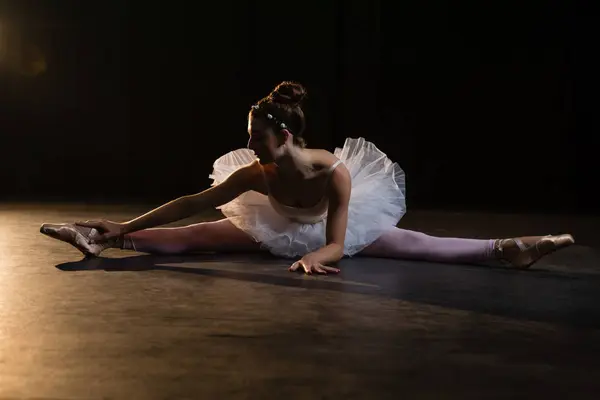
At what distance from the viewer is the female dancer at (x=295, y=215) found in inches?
89.7

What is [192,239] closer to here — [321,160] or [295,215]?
[295,215]

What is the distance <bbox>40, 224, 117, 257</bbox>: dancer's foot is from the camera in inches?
92.0

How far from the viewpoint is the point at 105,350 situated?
1.40 metres

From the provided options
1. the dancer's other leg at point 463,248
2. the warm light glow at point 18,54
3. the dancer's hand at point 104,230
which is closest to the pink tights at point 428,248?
the dancer's other leg at point 463,248

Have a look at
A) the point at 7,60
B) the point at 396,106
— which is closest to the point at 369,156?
the point at 396,106

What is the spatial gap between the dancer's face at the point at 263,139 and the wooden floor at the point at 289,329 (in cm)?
34

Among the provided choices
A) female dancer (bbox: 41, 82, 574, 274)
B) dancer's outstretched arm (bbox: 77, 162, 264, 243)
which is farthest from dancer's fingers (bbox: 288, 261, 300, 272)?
dancer's outstretched arm (bbox: 77, 162, 264, 243)

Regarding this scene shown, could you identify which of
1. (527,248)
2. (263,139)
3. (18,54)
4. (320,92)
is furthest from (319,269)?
(18,54)

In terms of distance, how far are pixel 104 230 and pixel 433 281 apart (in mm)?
1016

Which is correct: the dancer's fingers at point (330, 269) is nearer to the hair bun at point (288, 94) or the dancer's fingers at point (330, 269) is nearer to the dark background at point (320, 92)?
the hair bun at point (288, 94)

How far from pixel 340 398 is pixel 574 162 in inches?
158

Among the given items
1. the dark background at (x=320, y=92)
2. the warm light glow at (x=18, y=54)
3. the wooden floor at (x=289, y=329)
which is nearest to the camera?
the wooden floor at (x=289, y=329)

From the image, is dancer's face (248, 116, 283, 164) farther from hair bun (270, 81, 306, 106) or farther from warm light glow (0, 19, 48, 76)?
warm light glow (0, 19, 48, 76)

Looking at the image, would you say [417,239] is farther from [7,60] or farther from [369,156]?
[7,60]
